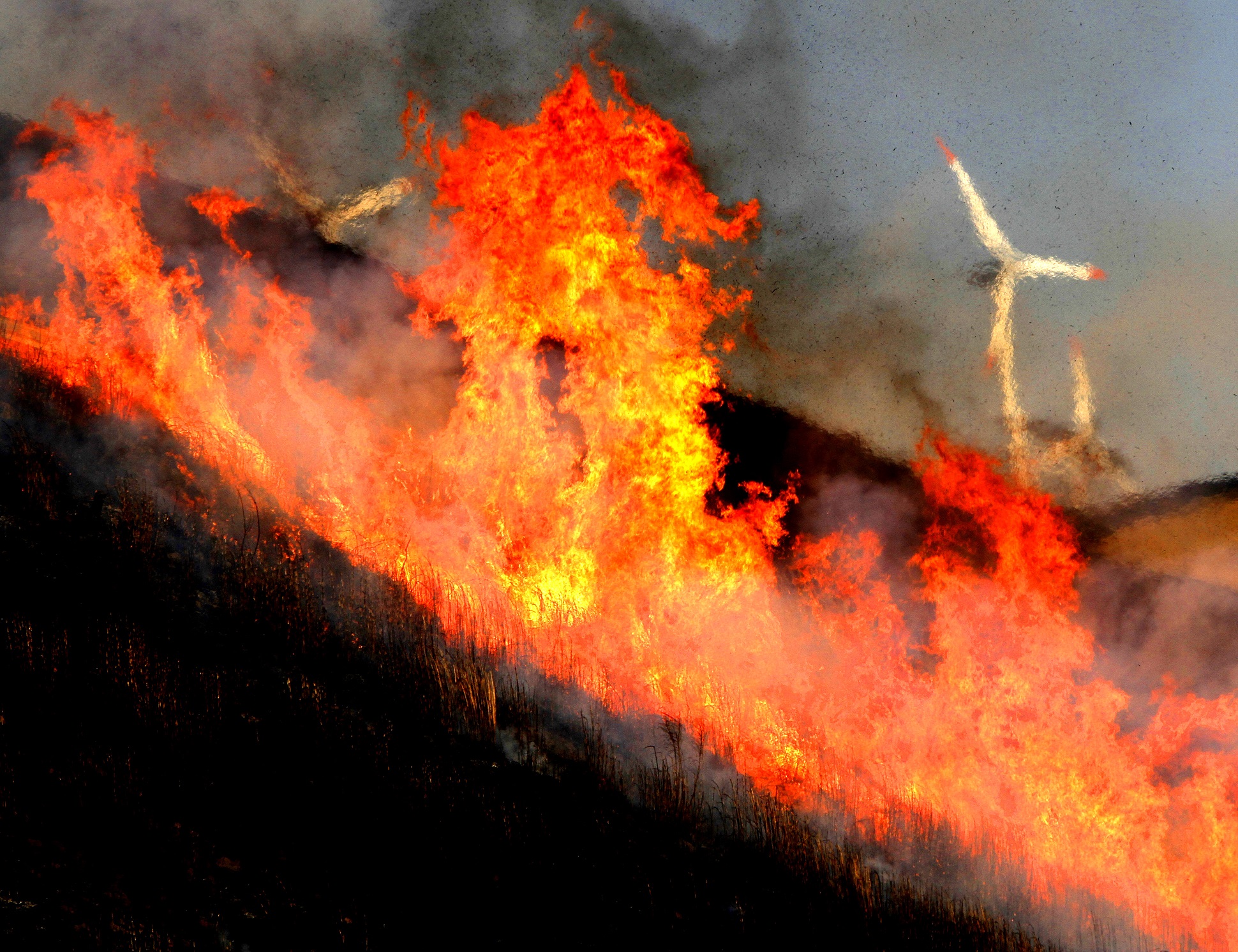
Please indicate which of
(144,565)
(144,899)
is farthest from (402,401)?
(144,899)

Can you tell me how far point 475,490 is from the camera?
24.8 feet

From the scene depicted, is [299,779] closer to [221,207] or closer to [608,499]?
[608,499]

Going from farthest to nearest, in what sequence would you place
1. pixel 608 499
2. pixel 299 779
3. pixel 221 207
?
1. pixel 221 207
2. pixel 608 499
3. pixel 299 779

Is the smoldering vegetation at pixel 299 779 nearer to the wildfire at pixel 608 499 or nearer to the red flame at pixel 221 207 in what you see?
the wildfire at pixel 608 499

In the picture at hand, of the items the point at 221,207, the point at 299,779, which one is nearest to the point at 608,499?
the point at 299,779

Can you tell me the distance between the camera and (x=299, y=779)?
4195mm

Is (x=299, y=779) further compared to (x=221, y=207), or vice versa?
(x=221, y=207)

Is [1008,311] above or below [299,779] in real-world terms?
above

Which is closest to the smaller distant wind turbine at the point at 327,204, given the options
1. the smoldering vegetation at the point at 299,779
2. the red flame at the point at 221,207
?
the red flame at the point at 221,207

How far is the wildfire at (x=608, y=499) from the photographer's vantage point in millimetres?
6223

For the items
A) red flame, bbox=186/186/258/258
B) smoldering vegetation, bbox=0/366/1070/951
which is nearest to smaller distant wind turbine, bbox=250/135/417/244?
red flame, bbox=186/186/258/258

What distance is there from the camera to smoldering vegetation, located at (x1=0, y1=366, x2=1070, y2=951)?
373 centimetres

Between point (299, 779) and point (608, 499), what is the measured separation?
13.8ft

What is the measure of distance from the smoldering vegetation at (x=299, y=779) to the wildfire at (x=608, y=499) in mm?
536
